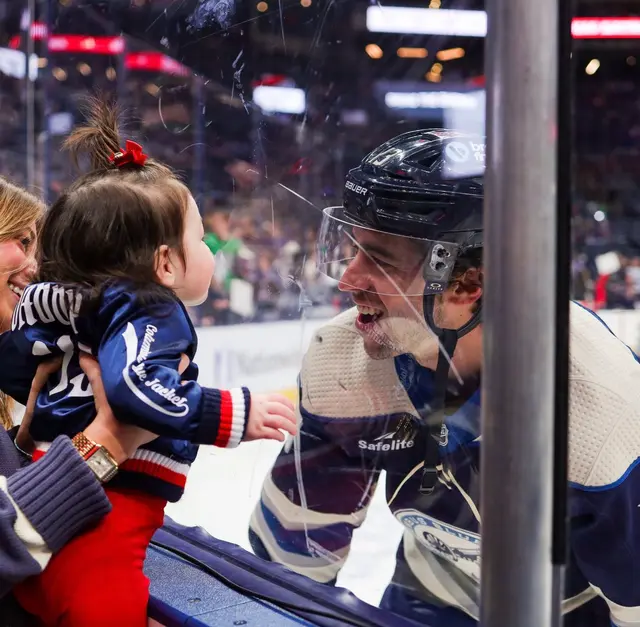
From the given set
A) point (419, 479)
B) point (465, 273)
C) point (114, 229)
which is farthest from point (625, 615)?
point (114, 229)

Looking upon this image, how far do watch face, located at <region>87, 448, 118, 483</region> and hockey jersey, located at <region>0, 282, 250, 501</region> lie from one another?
58 mm

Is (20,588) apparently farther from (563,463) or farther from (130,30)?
(130,30)

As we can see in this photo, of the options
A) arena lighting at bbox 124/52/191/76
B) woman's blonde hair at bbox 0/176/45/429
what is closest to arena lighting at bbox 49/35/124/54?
arena lighting at bbox 124/52/191/76

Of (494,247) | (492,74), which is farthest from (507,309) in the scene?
(492,74)

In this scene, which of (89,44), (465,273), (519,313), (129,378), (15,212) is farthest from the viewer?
(89,44)

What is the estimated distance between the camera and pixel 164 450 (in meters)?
1.06

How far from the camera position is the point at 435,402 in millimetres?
1114

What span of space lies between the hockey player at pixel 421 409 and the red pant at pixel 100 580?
27 cm

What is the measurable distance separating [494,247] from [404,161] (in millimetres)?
574

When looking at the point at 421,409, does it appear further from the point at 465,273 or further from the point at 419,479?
the point at 465,273

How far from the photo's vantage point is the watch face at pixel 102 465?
3.15ft

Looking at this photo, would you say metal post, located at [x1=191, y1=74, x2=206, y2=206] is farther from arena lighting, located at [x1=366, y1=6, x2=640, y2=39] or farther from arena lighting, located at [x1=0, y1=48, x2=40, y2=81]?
arena lighting, located at [x1=0, y1=48, x2=40, y2=81]

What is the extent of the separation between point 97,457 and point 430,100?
0.68 meters

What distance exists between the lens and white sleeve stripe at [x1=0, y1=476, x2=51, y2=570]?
907 mm
